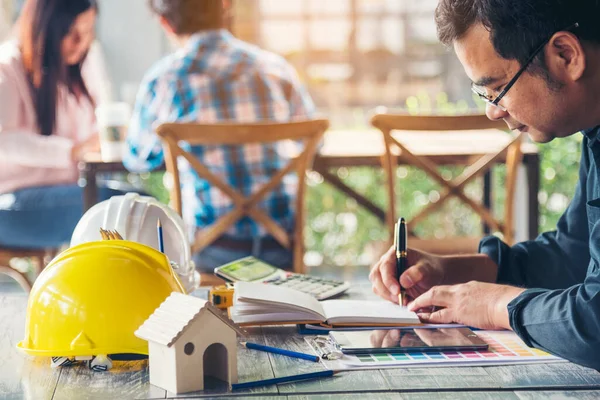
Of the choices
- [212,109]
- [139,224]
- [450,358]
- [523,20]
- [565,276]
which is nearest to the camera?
[450,358]

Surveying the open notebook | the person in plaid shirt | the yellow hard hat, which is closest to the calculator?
the open notebook

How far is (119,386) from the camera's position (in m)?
1.09

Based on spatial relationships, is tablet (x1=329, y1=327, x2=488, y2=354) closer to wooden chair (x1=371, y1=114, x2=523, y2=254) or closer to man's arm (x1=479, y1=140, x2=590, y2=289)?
man's arm (x1=479, y1=140, x2=590, y2=289)

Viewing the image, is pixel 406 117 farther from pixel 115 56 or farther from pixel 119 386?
pixel 115 56

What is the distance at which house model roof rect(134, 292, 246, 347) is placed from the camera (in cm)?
104

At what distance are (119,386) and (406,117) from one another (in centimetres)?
190

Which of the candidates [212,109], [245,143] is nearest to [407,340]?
[245,143]

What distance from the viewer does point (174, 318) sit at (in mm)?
1062

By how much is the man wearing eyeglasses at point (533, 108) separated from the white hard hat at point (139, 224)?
349 millimetres

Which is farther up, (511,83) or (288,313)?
(511,83)

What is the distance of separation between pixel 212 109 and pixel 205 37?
0.78 feet

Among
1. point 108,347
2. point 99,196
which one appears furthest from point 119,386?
point 99,196

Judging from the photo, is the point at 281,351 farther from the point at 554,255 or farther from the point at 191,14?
the point at 191,14

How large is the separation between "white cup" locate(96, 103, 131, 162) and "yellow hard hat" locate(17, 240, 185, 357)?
5.88 ft
